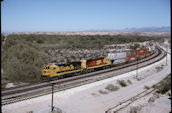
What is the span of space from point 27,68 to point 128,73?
1678 cm

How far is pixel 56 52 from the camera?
4275cm

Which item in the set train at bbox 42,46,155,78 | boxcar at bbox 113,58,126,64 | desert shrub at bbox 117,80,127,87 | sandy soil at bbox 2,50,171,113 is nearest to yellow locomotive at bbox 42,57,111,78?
train at bbox 42,46,155,78

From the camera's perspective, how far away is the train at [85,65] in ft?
71.8

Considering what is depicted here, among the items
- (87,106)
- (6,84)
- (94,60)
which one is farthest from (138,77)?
(6,84)

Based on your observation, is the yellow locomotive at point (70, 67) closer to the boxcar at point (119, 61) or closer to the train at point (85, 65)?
the train at point (85, 65)

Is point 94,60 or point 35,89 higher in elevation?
point 94,60

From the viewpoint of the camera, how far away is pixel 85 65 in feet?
88.5

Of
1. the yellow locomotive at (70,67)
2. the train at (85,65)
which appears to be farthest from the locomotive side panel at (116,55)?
the yellow locomotive at (70,67)

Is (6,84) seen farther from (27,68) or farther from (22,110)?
(22,110)

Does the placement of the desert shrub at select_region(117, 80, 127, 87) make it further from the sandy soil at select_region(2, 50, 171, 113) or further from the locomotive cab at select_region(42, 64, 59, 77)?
the locomotive cab at select_region(42, 64, 59, 77)

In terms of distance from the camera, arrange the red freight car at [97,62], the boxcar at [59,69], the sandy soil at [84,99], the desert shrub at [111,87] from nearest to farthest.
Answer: the sandy soil at [84,99] → the desert shrub at [111,87] → the boxcar at [59,69] → the red freight car at [97,62]

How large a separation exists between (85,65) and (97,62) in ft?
10.7

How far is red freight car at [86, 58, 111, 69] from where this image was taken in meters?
27.9

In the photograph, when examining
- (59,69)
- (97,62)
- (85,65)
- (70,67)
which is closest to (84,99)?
(59,69)
